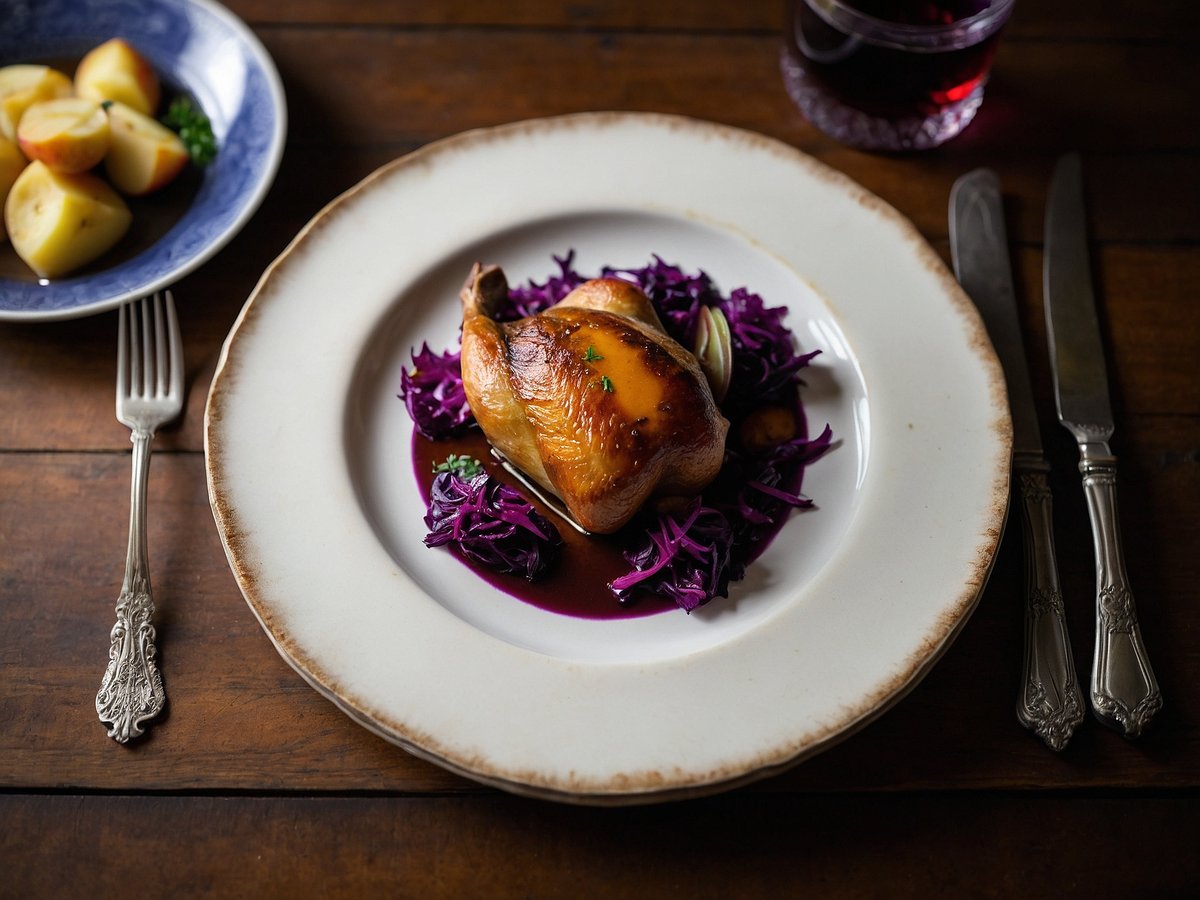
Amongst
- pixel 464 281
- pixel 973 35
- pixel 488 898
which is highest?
pixel 973 35

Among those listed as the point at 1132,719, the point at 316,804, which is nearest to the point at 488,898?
the point at 316,804

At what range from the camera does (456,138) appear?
125 inches

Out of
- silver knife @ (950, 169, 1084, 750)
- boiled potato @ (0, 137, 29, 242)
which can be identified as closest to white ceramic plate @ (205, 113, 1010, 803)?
silver knife @ (950, 169, 1084, 750)

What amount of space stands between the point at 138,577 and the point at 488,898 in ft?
4.15

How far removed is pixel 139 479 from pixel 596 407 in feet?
4.47

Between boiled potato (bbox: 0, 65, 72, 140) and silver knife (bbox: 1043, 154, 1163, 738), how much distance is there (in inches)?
135

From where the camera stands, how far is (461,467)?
2746mm

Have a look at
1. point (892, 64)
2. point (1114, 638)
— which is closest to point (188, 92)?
point (892, 64)

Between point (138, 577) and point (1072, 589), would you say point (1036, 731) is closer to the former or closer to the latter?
point (1072, 589)

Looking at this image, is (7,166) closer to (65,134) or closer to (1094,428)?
(65,134)

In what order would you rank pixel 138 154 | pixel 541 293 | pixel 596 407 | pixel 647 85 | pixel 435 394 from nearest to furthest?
pixel 596 407, pixel 435 394, pixel 541 293, pixel 138 154, pixel 647 85

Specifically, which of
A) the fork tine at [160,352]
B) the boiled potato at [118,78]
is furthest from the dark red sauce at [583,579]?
the boiled potato at [118,78]

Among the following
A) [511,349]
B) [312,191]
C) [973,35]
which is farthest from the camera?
[312,191]

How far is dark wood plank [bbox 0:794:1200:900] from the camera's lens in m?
2.35
